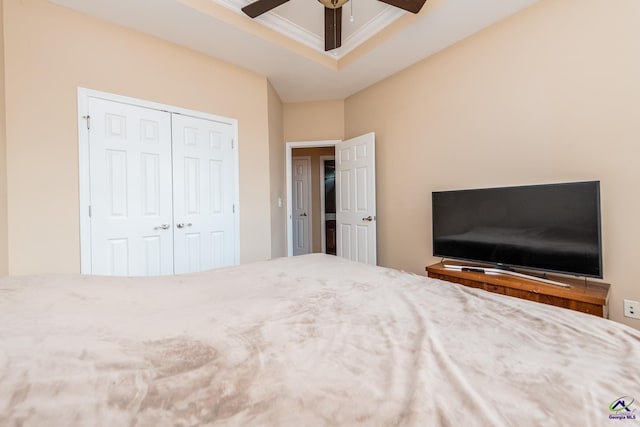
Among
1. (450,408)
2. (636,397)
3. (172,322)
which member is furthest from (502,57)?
(172,322)

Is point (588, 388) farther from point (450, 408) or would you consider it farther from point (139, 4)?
point (139, 4)

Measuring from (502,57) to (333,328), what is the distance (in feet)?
9.19

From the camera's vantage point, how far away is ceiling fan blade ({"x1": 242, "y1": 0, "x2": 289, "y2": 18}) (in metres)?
2.06

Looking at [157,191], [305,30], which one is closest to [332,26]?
[305,30]

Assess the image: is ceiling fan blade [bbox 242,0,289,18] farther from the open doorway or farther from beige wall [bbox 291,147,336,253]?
beige wall [bbox 291,147,336,253]

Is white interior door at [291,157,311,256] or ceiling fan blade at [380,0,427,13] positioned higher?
ceiling fan blade at [380,0,427,13]

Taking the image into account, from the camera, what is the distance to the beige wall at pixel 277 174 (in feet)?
11.3

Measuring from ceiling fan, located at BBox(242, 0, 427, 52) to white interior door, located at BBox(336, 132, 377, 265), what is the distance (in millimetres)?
1245

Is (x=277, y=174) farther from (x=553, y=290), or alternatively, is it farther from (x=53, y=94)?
(x=553, y=290)

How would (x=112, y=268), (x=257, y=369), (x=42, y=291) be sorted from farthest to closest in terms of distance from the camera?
(x=112, y=268) → (x=42, y=291) → (x=257, y=369)

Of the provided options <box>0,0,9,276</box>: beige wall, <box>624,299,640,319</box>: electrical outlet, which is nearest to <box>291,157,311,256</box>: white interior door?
<box>0,0,9,276</box>: beige wall

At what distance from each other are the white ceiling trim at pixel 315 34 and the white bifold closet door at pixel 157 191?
108 cm

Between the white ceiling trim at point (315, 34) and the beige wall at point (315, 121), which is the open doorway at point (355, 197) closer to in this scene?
the beige wall at point (315, 121)

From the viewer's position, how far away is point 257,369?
0.59m
